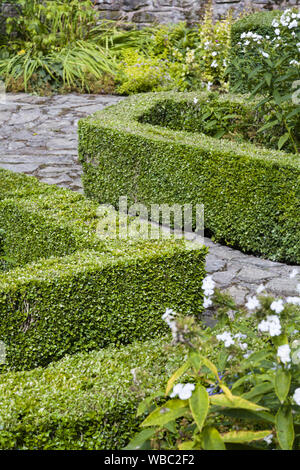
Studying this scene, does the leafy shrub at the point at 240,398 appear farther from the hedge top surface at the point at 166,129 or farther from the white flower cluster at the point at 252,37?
the white flower cluster at the point at 252,37

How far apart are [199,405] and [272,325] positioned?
0.31 metres

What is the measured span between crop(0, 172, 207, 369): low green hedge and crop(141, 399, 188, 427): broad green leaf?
1.26m

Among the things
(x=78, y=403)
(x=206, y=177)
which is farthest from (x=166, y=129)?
(x=78, y=403)

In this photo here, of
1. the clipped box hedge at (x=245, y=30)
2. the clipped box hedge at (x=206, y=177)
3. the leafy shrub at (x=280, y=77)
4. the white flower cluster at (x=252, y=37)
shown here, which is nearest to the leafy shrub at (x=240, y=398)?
the clipped box hedge at (x=206, y=177)

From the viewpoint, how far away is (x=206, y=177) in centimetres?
482

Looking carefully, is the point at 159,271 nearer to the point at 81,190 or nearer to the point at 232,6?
the point at 81,190

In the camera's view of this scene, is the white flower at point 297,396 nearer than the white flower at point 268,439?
Yes

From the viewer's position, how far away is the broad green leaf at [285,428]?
63.0 inches

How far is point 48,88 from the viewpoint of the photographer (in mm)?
Result: 9656

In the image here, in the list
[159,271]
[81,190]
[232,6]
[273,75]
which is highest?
[232,6]

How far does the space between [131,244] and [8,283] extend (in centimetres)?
74

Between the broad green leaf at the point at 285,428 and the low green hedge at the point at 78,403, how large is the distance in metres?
0.41

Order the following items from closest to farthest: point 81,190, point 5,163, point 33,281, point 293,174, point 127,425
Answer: point 127,425 → point 33,281 → point 293,174 → point 81,190 → point 5,163

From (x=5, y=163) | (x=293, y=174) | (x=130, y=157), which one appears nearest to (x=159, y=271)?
(x=293, y=174)
